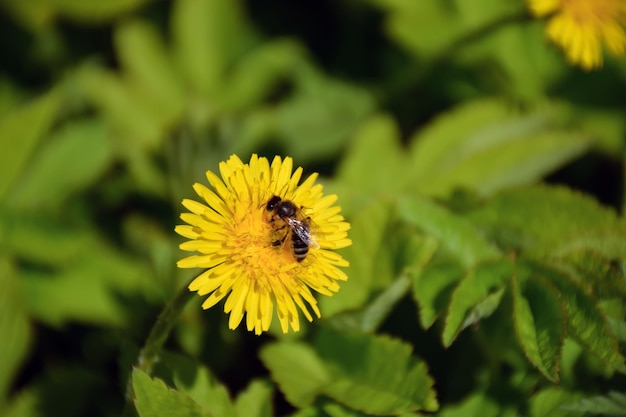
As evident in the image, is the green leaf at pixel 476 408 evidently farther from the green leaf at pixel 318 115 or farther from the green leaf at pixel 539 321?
the green leaf at pixel 318 115

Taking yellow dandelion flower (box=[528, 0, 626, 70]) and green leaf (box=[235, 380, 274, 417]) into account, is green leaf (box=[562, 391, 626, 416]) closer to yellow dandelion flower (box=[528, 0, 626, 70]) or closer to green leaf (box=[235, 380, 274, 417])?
green leaf (box=[235, 380, 274, 417])

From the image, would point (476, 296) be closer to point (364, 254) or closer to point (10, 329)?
point (364, 254)

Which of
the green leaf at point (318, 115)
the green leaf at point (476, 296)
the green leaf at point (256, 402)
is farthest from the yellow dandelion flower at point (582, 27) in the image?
the green leaf at point (256, 402)

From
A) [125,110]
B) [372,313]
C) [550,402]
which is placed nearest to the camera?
[550,402]

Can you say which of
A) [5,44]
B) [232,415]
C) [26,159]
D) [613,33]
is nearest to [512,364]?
[232,415]

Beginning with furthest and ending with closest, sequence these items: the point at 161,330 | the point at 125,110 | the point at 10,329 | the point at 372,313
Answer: the point at 125,110 → the point at 10,329 → the point at 372,313 → the point at 161,330

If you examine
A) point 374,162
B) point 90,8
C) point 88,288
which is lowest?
point 88,288

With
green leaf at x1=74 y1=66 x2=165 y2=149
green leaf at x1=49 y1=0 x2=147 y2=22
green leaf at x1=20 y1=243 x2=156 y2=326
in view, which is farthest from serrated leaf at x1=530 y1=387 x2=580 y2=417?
green leaf at x1=49 y1=0 x2=147 y2=22

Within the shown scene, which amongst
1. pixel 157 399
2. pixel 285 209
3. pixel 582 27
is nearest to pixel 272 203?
pixel 285 209
